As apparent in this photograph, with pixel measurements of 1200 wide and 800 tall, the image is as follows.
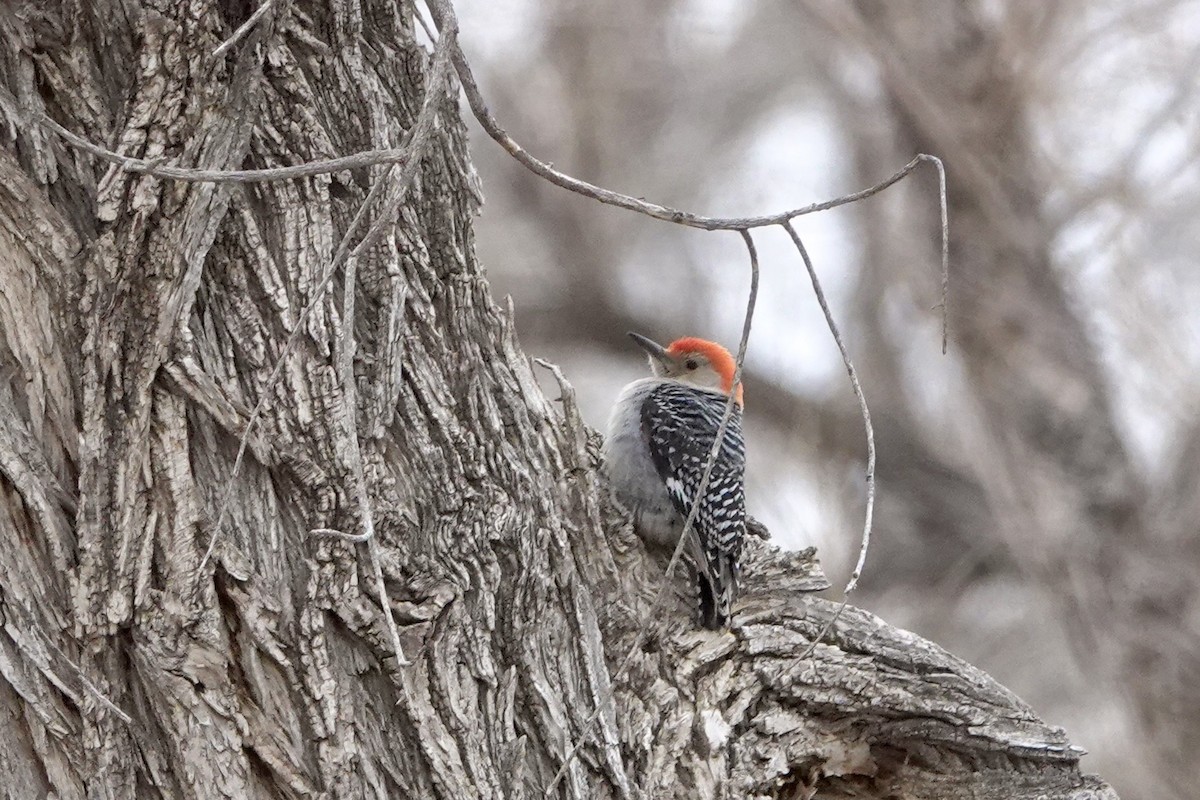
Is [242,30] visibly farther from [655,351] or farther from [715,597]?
[655,351]

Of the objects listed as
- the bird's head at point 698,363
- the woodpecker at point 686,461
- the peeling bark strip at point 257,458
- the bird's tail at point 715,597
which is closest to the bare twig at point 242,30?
the peeling bark strip at point 257,458

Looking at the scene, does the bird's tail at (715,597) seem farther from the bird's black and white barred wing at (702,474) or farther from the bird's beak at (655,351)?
the bird's beak at (655,351)

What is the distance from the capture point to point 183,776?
2.49 meters

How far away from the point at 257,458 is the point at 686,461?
2605mm

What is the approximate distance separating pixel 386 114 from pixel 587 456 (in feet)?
3.49

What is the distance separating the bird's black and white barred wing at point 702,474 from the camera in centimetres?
358

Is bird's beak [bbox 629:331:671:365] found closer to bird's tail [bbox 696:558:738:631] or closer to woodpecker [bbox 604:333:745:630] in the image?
woodpecker [bbox 604:333:745:630]

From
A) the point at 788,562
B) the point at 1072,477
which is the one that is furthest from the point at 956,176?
the point at 788,562

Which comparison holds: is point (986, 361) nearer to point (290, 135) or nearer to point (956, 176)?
point (956, 176)

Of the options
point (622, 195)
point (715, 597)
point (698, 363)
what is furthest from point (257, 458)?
point (698, 363)

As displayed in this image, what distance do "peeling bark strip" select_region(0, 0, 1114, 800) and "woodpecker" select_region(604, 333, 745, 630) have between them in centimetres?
71

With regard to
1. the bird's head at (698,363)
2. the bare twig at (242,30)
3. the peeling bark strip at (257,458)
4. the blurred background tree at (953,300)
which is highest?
the blurred background tree at (953,300)

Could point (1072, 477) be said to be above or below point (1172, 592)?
above

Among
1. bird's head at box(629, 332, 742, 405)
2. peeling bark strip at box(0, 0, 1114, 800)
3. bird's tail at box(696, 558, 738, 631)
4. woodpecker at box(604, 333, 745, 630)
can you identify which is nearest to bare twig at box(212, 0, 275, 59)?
peeling bark strip at box(0, 0, 1114, 800)
